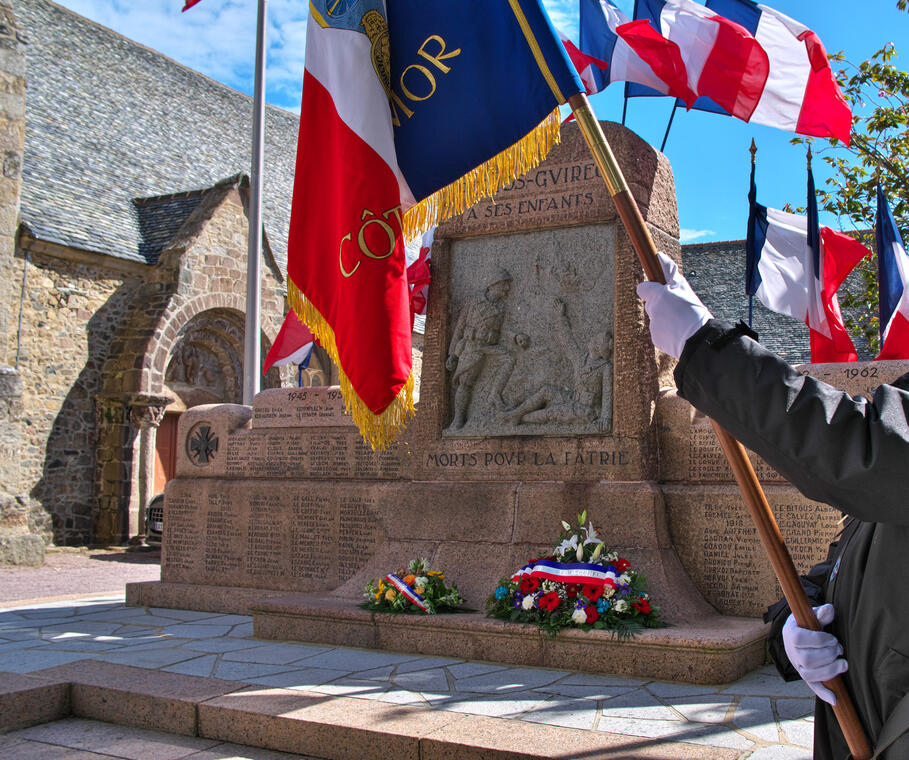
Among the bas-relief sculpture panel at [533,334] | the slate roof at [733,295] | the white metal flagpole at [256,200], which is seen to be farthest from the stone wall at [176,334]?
the slate roof at [733,295]

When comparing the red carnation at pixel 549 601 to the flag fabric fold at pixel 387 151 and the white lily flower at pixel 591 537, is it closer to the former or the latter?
the white lily flower at pixel 591 537

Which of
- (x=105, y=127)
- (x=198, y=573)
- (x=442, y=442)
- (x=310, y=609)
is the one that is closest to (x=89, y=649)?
(x=310, y=609)

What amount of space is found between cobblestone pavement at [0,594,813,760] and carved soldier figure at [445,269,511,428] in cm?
194

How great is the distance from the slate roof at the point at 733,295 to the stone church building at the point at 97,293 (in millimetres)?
16544

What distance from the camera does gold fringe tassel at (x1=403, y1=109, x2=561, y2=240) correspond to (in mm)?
3793

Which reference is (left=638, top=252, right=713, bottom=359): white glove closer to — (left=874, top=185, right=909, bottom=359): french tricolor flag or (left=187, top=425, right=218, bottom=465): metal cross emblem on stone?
(left=187, top=425, right=218, bottom=465): metal cross emblem on stone

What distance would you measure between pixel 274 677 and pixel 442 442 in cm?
221

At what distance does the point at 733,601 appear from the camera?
5594 millimetres

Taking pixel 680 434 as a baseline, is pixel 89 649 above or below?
below

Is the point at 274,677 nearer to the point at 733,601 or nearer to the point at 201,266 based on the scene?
the point at 733,601

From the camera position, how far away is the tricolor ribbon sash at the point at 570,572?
5.16 metres

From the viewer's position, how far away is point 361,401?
430cm

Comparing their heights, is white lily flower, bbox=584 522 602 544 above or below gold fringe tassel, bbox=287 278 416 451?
below

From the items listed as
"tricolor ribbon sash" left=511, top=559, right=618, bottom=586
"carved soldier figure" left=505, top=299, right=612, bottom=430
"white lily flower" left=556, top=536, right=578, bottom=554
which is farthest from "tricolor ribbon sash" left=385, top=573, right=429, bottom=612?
"carved soldier figure" left=505, top=299, right=612, bottom=430
